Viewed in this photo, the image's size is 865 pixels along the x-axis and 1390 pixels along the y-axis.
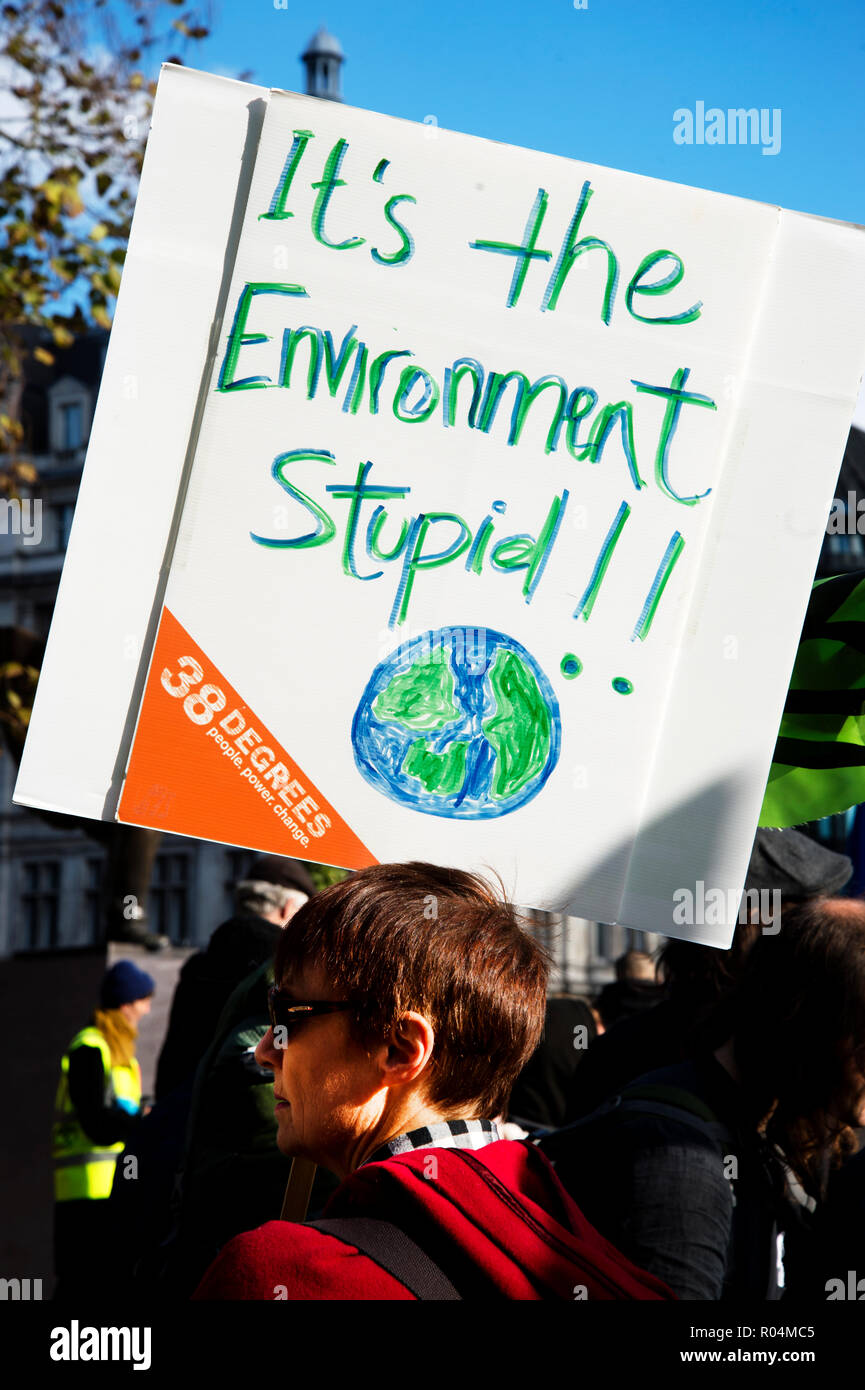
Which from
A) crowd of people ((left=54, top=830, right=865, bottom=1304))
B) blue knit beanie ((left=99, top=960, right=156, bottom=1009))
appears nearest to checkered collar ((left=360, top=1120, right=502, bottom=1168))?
crowd of people ((left=54, top=830, right=865, bottom=1304))

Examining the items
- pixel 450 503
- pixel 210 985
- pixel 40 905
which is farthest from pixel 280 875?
→ pixel 40 905

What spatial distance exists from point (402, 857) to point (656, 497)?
24.7 inches

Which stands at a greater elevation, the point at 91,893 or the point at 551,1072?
the point at 551,1072

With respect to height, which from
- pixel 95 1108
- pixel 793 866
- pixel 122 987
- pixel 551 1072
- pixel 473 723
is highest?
pixel 473 723

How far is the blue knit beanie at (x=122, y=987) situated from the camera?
214 inches

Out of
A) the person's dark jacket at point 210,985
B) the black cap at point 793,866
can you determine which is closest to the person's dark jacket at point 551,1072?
the black cap at point 793,866

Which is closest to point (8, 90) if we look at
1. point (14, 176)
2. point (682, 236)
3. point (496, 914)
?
point (14, 176)

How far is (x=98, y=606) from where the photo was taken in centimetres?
185

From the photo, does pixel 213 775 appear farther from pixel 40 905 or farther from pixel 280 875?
pixel 40 905

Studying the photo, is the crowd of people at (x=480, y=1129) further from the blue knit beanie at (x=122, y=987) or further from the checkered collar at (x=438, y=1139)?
the blue knit beanie at (x=122, y=987)

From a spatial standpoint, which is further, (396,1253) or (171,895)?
(171,895)

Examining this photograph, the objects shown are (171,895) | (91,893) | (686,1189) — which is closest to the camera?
(686,1189)

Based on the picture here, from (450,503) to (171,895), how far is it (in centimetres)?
3696

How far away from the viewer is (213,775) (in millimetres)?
1854
